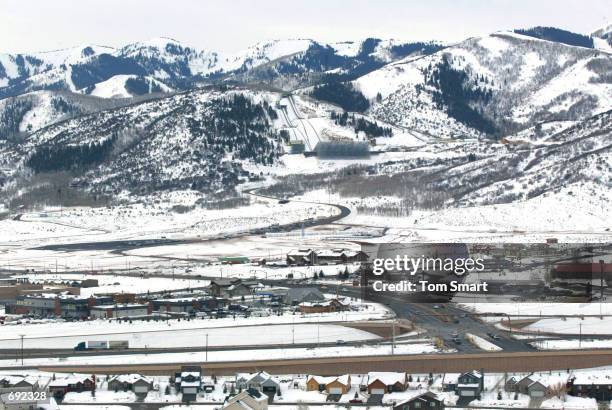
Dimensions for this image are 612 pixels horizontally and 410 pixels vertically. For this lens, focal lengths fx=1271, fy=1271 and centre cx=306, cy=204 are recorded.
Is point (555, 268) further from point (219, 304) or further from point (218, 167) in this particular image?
point (218, 167)

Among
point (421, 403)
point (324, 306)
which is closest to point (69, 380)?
point (421, 403)

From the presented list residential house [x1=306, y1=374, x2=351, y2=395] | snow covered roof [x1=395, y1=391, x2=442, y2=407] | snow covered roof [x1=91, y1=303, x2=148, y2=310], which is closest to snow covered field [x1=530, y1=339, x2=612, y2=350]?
residential house [x1=306, y1=374, x2=351, y2=395]

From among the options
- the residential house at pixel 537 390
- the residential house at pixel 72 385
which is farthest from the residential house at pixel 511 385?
the residential house at pixel 72 385

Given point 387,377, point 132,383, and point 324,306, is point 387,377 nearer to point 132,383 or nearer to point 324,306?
point 132,383

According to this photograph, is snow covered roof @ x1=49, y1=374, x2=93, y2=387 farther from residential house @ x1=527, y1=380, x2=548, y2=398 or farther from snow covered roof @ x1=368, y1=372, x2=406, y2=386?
residential house @ x1=527, y1=380, x2=548, y2=398

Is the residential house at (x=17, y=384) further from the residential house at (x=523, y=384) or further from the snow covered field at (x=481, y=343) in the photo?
the snow covered field at (x=481, y=343)

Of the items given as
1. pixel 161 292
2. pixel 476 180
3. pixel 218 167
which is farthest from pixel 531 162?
pixel 161 292
